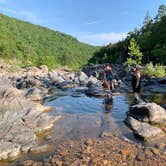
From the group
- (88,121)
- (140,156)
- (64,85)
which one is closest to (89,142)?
(140,156)

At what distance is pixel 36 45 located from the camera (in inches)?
5817

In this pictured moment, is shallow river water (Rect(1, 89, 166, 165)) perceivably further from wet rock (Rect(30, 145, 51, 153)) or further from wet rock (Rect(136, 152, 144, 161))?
wet rock (Rect(136, 152, 144, 161))

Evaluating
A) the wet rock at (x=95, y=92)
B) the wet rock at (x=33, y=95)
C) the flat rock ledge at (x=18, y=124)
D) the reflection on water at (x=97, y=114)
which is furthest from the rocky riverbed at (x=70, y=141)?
the wet rock at (x=95, y=92)

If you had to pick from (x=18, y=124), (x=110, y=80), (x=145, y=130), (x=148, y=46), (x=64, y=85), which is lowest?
(x=18, y=124)

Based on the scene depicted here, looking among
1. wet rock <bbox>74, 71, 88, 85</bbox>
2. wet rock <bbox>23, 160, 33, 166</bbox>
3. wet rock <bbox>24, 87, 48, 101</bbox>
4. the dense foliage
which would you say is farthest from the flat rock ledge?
the dense foliage

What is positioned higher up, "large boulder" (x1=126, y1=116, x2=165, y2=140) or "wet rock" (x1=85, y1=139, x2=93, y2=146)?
"large boulder" (x1=126, y1=116, x2=165, y2=140)

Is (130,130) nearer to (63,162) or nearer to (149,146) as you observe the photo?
(149,146)

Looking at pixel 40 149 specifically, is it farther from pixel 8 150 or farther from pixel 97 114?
→ pixel 97 114

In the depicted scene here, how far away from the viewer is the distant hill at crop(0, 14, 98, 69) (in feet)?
398

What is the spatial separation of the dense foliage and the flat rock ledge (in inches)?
1210

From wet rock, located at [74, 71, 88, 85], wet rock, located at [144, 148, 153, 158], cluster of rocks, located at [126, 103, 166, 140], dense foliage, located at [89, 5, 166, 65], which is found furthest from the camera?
dense foliage, located at [89, 5, 166, 65]

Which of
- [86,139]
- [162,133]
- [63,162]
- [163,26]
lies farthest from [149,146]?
[163,26]

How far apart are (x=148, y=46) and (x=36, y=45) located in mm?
103826

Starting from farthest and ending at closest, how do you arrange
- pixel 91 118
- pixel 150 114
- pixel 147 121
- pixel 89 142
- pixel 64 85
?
1. pixel 64 85
2. pixel 91 118
3. pixel 150 114
4. pixel 147 121
5. pixel 89 142
